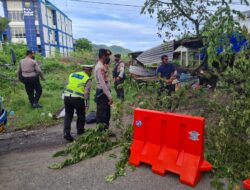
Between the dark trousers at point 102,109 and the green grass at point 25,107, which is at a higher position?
the dark trousers at point 102,109

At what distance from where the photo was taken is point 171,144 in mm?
3498

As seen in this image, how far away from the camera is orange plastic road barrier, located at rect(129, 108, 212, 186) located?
3.19 meters

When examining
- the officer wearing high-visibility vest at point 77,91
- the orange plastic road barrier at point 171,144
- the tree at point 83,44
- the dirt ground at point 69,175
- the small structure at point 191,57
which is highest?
the tree at point 83,44

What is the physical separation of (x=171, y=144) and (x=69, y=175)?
5.00ft

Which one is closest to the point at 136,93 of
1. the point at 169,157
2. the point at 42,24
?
the point at 169,157

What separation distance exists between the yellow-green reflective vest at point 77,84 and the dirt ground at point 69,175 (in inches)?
44.2

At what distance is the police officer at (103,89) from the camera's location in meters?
4.75

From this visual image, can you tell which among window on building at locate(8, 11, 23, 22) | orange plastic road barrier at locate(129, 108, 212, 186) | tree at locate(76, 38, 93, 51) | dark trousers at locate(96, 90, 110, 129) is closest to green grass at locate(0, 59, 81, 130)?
dark trousers at locate(96, 90, 110, 129)

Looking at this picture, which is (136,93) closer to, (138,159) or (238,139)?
(138,159)

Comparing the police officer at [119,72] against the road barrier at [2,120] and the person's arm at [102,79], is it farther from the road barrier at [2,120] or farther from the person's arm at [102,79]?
the road barrier at [2,120]

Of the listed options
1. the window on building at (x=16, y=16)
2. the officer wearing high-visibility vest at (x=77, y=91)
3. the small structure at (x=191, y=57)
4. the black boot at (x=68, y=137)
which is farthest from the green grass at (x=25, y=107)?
the window on building at (x=16, y=16)

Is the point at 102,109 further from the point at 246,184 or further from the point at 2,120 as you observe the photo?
the point at 246,184

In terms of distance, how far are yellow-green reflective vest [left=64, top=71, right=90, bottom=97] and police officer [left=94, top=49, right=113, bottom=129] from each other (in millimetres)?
253

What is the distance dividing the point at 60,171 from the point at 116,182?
0.94 m
